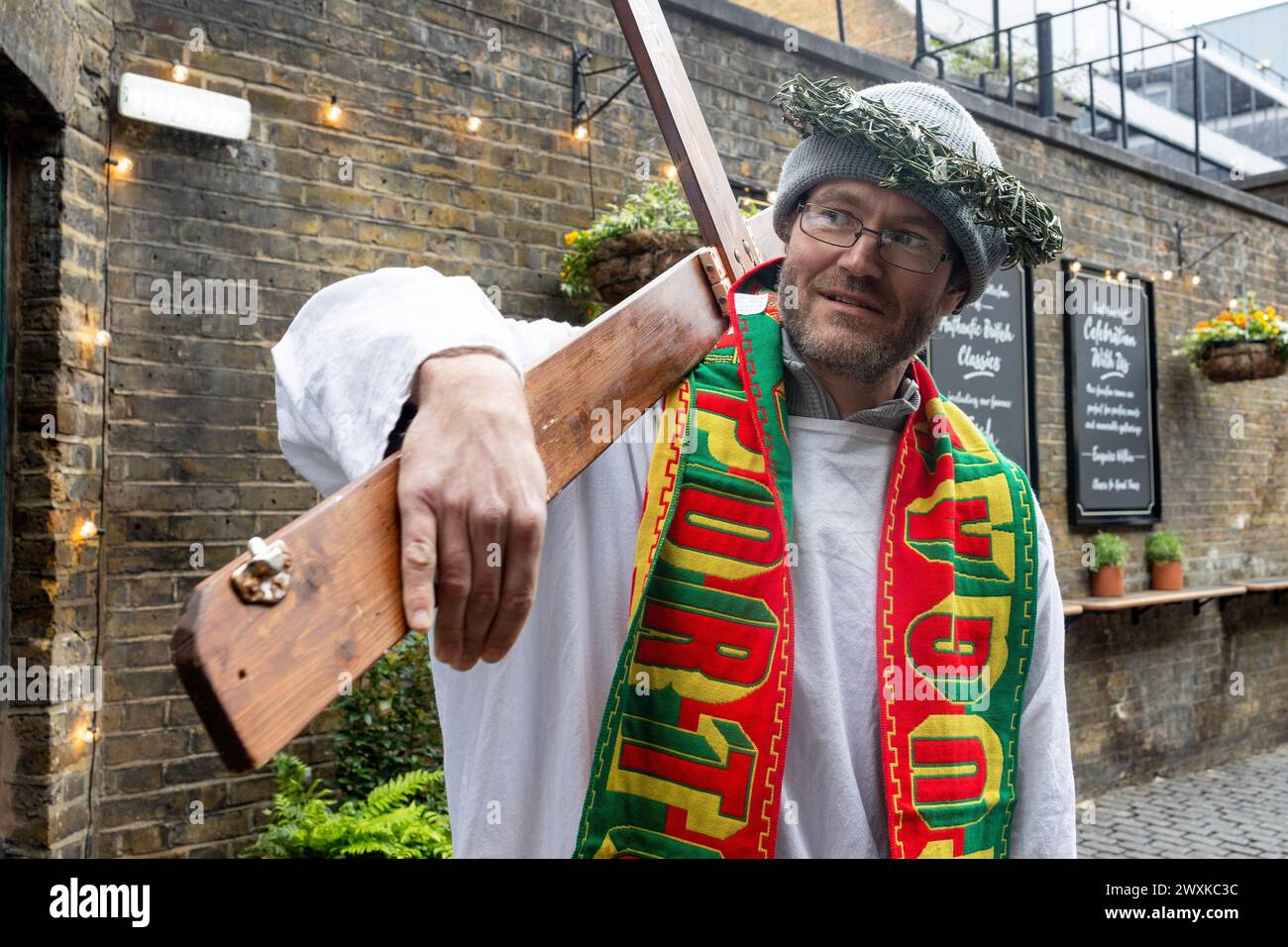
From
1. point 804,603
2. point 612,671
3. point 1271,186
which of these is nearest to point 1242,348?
point 1271,186

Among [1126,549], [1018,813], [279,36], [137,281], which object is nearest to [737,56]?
[279,36]

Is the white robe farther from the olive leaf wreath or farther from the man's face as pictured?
the olive leaf wreath

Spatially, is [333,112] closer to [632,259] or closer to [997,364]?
[632,259]

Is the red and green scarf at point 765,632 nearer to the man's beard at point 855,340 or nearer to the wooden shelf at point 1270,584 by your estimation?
the man's beard at point 855,340

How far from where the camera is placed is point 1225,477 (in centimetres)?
880

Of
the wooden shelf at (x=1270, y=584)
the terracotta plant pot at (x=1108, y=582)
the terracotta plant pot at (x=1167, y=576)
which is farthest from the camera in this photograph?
the wooden shelf at (x=1270, y=584)

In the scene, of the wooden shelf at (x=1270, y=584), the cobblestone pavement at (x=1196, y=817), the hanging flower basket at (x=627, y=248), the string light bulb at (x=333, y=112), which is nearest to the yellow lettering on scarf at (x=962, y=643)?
the hanging flower basket at (x=627, y=248)

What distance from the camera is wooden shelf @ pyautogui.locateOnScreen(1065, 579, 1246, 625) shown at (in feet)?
23.1

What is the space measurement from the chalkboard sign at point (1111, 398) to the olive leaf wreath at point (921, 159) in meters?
6.27

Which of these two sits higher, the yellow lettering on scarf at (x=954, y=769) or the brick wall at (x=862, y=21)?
the brick wall at (x=862, y=21)

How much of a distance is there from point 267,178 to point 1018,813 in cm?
340

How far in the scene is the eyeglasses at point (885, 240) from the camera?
1.53m

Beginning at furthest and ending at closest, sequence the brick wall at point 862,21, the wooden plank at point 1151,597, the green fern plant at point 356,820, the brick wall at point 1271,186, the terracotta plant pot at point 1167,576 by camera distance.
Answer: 1. the brick wall at point 1271,186
2. the brick wall at point 862,21
3. the terracotta plant pot at point 1167,576
4. the wooden plank at point 1151,597
5. the green fern plant at point 356,820

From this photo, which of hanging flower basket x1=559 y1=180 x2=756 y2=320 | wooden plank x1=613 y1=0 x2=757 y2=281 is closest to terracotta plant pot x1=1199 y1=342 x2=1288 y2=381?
hanging flower basket x1=559 y1=180 x2=756 y2=320
